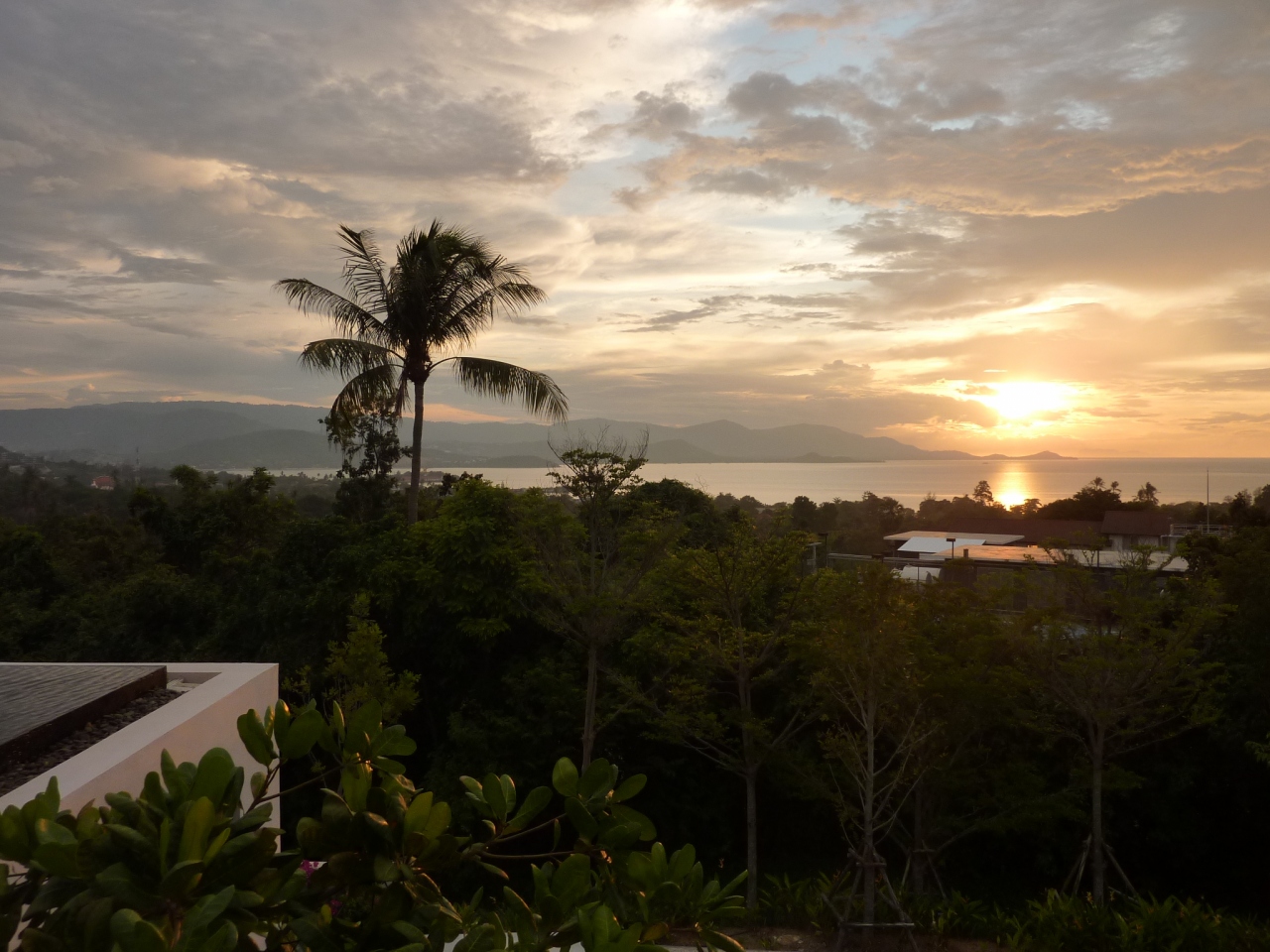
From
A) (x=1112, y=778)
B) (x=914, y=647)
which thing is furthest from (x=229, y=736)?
(x=1112, y=778)

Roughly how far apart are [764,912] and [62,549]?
2227 cm

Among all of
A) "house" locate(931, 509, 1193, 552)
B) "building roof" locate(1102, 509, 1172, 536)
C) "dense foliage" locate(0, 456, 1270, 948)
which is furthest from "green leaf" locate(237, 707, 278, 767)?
"building roof" locate(1102, 509, 1172, 536)

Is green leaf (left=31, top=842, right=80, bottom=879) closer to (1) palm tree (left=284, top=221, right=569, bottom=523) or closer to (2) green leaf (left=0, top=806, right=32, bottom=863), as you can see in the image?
(2) green leaf (left=0, top=806, right=32, bottom=863)

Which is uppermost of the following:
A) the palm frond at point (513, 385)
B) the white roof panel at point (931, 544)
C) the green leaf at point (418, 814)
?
the palm frond at point (513, 385)

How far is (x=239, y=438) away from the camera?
70250 millimetres

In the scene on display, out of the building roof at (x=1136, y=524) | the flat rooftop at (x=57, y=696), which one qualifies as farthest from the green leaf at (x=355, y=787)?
the building roof at (x=1136, y=524)

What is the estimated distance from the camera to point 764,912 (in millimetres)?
9070

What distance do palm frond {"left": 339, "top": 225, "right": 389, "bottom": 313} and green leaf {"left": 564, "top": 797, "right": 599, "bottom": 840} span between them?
1168 cm

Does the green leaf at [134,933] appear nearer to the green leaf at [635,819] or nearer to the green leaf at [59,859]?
the green leaf at [59,859]

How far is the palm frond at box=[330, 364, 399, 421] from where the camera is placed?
39.7 ft

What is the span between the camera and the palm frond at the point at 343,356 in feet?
39.0

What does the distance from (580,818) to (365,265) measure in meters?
12.0

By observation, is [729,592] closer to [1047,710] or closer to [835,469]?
[1047,710]

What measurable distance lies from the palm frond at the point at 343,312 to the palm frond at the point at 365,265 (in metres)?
0.22
